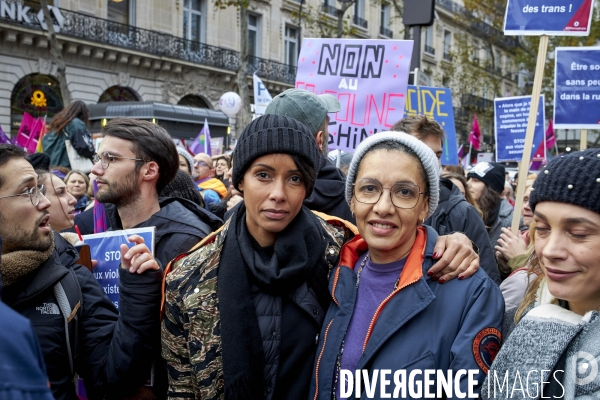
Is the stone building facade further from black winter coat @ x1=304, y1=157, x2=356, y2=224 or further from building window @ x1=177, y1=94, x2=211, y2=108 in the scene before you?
black winter coat @ x1=304, y1=157, x2=356, y2=224

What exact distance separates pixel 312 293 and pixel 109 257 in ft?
3.62

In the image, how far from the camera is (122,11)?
23.4 meters

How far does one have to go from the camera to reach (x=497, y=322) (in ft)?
6.22

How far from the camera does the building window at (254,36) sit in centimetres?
2850

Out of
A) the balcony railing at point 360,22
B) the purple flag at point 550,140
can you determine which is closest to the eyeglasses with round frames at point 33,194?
the purple flag at point 550,140

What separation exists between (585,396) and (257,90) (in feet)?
32.7

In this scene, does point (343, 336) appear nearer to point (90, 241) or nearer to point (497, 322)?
point (497, 322)

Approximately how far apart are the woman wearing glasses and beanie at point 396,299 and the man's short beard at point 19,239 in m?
1.20

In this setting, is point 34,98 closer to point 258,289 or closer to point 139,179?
point 139,179

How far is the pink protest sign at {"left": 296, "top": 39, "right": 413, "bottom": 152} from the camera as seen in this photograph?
196 inches

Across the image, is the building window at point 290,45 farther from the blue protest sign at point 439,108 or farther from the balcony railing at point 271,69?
the blue protest sign at point 439,108

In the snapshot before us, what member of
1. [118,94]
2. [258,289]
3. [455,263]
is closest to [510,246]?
[455,263]

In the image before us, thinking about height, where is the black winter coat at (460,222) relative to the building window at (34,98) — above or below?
below

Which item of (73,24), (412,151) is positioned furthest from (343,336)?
(73,24)
